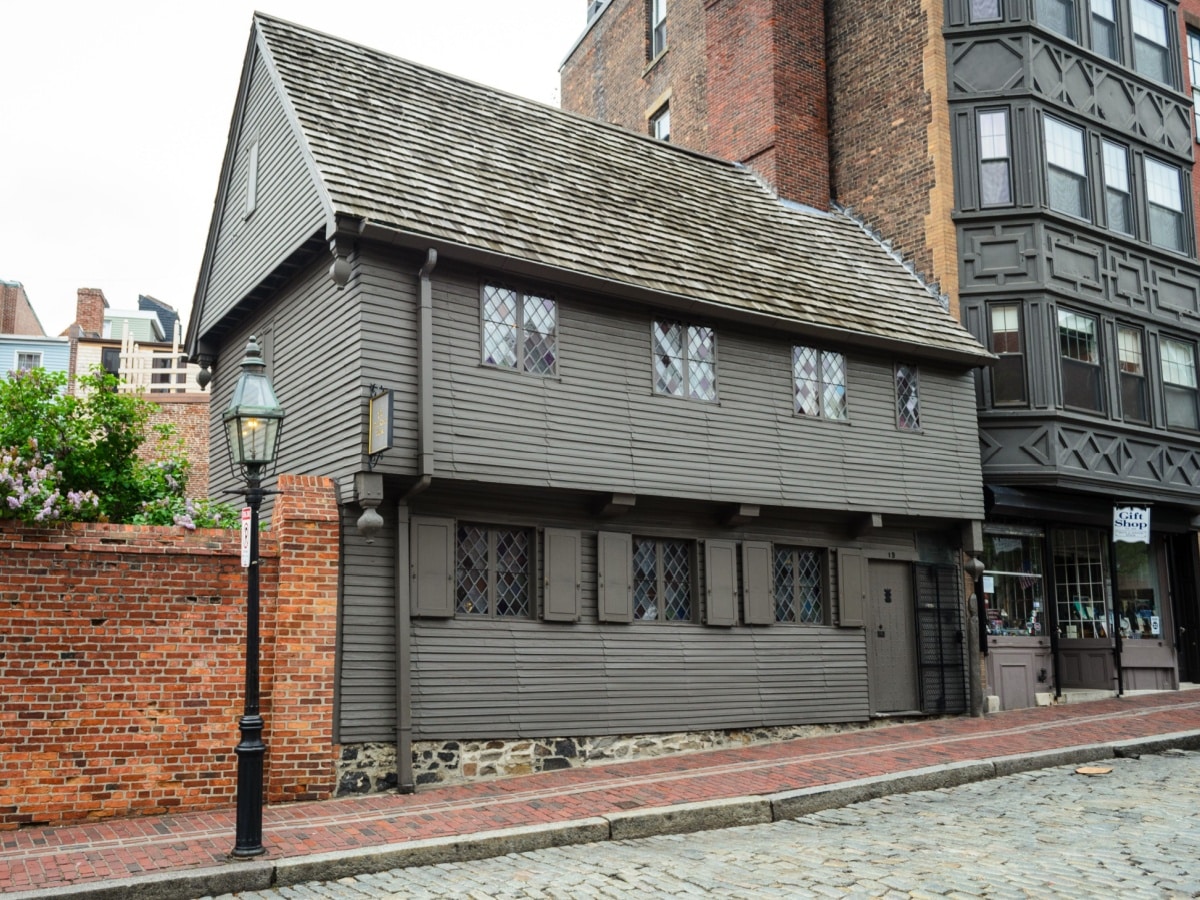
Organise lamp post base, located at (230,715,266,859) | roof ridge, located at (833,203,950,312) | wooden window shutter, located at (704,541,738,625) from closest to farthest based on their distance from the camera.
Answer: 1. lamp post base, located at (230,715,266,859)
2. wooden window shutter, located at (704,541,738,625)
3. roof ridge, located at (833,203,950,312)

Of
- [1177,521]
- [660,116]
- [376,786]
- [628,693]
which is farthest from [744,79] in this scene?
[376,786]

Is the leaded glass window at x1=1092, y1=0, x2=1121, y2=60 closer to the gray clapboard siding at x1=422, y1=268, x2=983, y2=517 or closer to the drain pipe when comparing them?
the gray clapboard siding at x1=422, y1=268, x2=983, y2=517

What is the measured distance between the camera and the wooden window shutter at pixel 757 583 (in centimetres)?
1465

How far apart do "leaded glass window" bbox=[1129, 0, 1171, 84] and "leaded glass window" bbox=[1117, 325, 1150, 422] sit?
497cm

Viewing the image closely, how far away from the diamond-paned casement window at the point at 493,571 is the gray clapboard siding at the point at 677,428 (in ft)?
2.58

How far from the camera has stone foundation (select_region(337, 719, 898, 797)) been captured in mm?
11195

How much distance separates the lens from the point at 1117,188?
63.9ft

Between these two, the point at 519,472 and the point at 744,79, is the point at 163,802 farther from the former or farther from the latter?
the point at 744,79

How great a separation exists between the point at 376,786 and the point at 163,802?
6.68 feet

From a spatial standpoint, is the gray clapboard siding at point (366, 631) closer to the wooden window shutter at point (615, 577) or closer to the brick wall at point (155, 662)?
the brick wall at point (155, 662)

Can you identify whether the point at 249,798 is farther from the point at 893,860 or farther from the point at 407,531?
the point at 893,860

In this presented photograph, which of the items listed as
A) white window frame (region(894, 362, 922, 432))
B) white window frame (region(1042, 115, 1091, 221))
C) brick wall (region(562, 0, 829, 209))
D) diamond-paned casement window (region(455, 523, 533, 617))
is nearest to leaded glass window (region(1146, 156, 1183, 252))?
white window frame (region(1042, 115, 1091, 221))

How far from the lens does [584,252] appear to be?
1349cm

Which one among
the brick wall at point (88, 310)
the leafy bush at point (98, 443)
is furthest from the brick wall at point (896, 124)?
the brick wall at point (88, 310)
